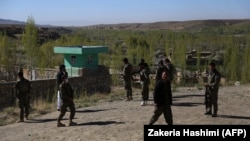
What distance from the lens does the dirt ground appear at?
11500 mm

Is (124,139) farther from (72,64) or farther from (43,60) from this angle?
(43,60)

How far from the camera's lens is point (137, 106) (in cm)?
1581

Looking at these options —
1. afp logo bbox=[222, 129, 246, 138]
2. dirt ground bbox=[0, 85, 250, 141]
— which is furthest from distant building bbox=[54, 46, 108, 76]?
afp logo bbox=[222, 129, 246, 138]

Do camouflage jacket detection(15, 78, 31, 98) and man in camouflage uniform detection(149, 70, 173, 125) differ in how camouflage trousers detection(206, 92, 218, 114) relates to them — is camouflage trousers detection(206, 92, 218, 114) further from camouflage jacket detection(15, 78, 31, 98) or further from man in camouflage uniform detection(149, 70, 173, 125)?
camouflage jacket detection(15, 78, 31, 98)

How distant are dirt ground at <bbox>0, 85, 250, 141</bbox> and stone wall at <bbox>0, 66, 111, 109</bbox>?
14.1 ft

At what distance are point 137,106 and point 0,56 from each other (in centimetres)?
2236

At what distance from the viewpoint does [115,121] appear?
516 inches

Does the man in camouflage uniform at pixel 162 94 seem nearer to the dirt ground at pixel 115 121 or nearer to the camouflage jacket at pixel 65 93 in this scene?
the dirt ground at pixel 115 121

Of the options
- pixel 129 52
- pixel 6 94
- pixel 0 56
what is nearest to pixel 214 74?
pixel 6 94

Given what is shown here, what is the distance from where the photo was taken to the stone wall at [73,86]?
19672 millimetres

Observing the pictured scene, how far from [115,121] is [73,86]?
10.3m

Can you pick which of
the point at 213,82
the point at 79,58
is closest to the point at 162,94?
the point at 213,82

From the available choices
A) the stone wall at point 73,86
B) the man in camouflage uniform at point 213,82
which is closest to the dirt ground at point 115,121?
the man in camouflage uniform at point 213,82

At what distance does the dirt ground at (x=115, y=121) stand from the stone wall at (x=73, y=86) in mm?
4300
